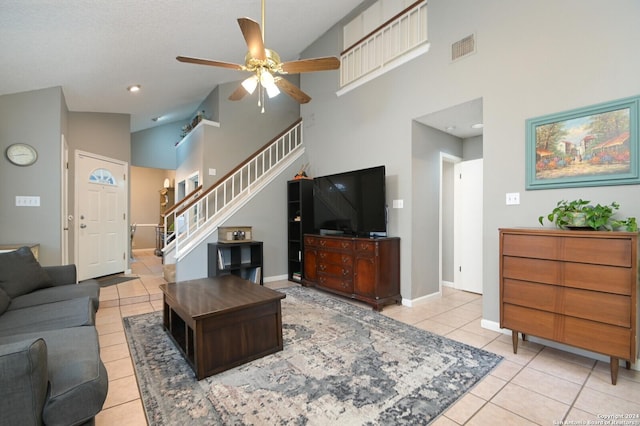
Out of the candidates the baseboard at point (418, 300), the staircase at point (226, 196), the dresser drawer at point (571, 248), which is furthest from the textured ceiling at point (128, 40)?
the baseboard at point (418, 300)

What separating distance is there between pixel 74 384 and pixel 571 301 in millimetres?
3046

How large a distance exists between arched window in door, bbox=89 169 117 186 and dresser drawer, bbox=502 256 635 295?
6.00 m

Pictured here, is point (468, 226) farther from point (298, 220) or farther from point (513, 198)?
point (298, 220)

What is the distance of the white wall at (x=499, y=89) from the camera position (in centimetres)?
227

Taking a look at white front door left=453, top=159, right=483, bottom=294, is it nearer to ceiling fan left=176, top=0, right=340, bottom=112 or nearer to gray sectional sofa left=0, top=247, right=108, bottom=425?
ceiling fan left=176, top=0, right=340, bottom=112

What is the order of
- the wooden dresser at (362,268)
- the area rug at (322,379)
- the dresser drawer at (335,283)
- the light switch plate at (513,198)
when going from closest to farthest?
the area rug at (322,379) → the light switch plate at (513,198) → the wooden dresser at (362,268) → the dresser drawer at (335,283)

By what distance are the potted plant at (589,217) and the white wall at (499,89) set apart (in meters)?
0.11

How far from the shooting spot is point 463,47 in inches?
124

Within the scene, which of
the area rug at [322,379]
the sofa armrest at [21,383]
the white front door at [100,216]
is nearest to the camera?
the sofa armrest at [21,383]

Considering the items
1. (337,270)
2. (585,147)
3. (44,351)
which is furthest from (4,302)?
(585,147)

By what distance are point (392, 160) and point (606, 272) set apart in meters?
2.41

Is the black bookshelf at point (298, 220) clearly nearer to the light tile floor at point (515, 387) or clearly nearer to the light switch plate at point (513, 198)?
the light tile floor at point (515, 387)

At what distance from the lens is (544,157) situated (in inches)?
101

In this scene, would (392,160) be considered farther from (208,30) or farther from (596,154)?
(208,30)
